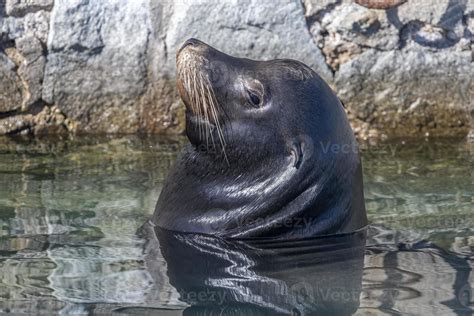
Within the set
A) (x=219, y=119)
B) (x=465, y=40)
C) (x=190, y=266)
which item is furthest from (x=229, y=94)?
(x=465, y=40)

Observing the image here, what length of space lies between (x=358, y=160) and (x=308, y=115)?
0.41 metres

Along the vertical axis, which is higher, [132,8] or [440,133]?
[132,8]

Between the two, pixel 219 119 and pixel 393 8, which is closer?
pixel 219 119

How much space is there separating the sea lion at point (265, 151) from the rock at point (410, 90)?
3065mm

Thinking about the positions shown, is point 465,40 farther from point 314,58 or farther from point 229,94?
point 229,94

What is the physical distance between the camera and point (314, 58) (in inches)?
377

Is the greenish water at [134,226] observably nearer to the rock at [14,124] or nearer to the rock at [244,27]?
the rock at [14,124]

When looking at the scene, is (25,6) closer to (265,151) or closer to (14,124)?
(14,124)

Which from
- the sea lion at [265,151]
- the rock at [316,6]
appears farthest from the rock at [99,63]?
the sea lion at [265,151]

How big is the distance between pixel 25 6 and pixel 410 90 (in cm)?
307

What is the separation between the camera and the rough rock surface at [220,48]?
9.48 meters

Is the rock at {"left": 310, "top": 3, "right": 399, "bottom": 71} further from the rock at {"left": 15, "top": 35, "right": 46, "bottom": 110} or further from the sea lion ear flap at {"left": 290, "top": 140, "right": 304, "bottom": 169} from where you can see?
the sea lion ear flap at {"left": 290, "top": 140, "right": 304, "bottom": 169}

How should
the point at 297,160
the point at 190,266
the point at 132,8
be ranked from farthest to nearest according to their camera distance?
1. the point at 132,8
2. the point at 297,160
3. the point at 190,266

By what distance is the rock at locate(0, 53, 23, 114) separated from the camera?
9523mm
